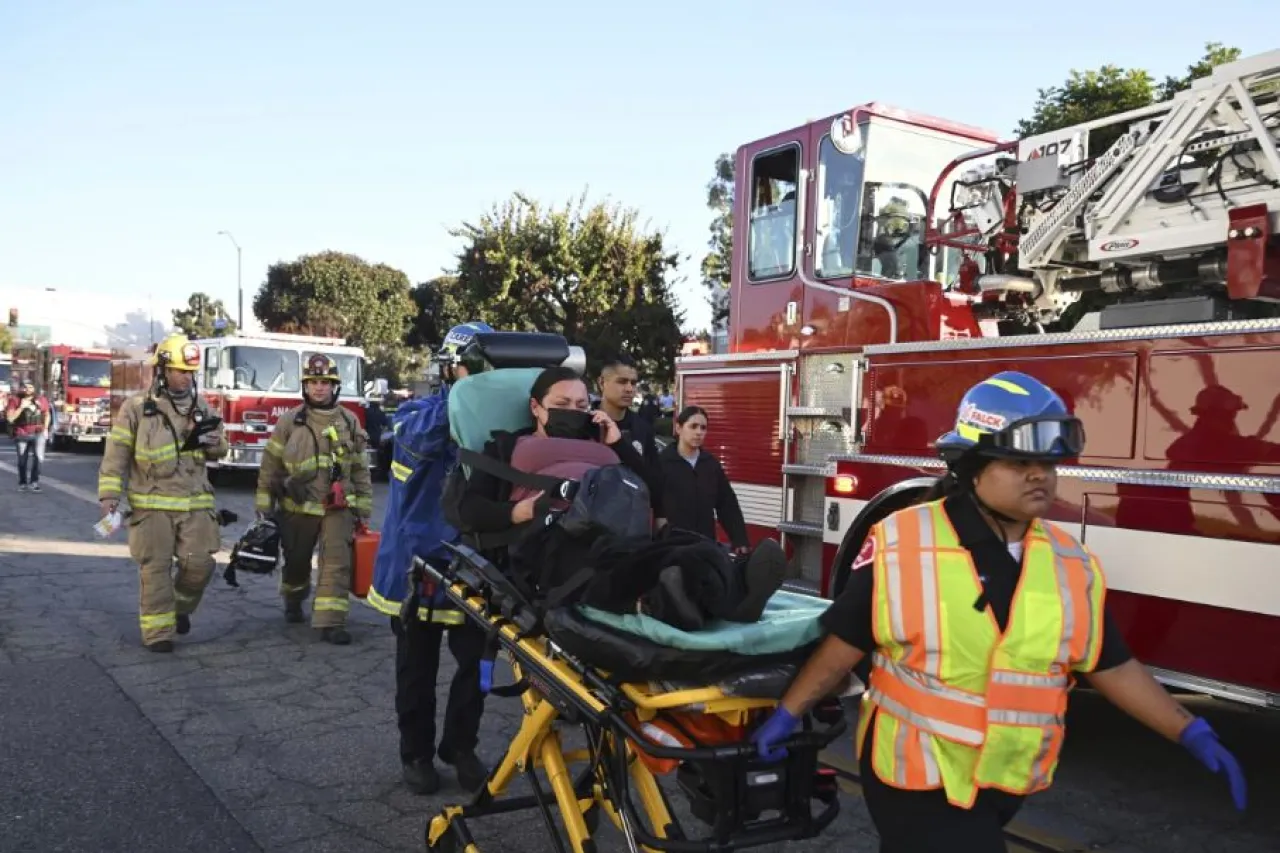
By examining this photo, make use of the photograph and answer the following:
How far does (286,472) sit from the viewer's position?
689 cm

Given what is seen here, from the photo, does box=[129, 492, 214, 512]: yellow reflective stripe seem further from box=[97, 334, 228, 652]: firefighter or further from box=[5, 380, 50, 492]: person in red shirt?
box=[5, 380, 50, 492]: person in red shirt

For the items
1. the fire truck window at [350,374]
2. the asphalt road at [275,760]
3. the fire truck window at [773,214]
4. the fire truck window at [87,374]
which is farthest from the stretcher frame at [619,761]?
the fire truck window at [87,374]

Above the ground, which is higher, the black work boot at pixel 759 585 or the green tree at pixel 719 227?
the green tree at pixel 719 227

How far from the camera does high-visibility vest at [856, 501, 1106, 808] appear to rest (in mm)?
2123

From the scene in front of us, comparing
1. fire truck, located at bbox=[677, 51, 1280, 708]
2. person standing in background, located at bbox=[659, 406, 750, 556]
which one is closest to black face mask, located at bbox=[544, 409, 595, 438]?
fire truck, located at bbox=[677, 51, 1280, 708]

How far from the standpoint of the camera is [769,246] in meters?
6.79

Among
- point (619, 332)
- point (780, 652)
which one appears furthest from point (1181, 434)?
point (619, 332)

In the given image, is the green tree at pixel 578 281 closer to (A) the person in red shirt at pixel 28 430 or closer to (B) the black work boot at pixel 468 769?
(A) the person in red shirt at pixel 28 430

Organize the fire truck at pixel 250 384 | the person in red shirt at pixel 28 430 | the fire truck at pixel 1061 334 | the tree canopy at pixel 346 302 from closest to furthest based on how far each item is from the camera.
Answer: the fire truck at pixel 1061 334, the person in red shirt at pixel 28 430, the fire truck at pixel 250 384, the tree canopy at pixel 346 302

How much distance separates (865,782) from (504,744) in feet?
8.94

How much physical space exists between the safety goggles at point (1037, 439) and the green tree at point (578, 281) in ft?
87.2

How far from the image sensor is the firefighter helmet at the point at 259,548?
6.65 meters

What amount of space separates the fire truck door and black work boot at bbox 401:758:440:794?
137 inches

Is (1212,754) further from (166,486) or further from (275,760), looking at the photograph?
(166,486)
